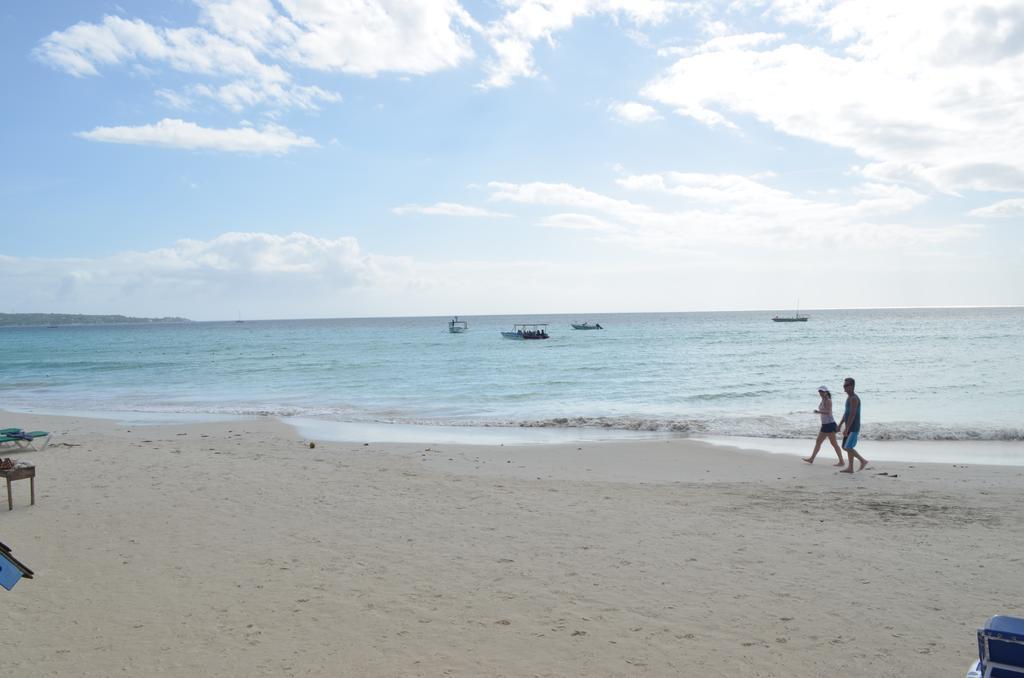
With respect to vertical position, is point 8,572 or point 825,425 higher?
point 8,572

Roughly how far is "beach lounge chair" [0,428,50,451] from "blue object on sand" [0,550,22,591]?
Answer: 10945 millimetres

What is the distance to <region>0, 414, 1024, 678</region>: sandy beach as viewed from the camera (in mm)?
4801

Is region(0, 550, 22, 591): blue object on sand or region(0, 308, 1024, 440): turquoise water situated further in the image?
region(0, 308, 1024, 440): turquoise water

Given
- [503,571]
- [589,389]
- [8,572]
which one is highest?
[8,572]

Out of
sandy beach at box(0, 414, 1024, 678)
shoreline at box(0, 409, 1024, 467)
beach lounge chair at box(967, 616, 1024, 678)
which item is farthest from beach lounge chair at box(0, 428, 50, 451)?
beach lounge chair at box(967, 616, 1024, 678)

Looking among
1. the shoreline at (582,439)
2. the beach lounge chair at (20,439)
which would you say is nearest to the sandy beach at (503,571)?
the beach lounge chair at (20,439)

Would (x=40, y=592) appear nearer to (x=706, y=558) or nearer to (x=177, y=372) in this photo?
(x=706, y=558)

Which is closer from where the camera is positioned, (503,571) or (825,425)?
(503,571)

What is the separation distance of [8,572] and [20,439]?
11.2m


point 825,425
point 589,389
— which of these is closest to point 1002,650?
point 825,425

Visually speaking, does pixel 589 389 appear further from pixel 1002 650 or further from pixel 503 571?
pixel 1002 650

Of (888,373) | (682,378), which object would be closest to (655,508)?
(682,378)

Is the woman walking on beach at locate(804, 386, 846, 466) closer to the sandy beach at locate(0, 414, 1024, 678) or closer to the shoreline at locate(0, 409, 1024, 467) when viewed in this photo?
the shoreline at locate(0, 409, 1024, 467)

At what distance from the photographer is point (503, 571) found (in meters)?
6.42
